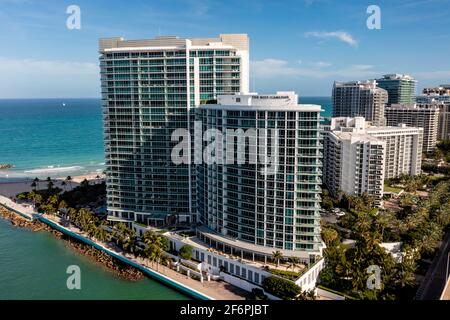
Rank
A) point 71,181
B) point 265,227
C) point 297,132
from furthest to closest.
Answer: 1. point 71,181
2. point 265,227
3. point 297,132

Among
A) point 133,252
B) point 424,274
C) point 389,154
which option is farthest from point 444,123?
point 133,252

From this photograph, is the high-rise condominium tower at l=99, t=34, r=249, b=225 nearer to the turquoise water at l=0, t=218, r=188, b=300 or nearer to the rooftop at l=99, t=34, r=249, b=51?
the rooftop at l=99, t=34, r=249, b=51

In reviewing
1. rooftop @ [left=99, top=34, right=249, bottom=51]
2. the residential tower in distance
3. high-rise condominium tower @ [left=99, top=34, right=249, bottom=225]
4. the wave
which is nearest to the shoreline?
high-rise condominium tower @ [left=99, top=34, right=249, bottom=225]

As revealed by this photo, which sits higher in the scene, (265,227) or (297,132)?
(297,132)

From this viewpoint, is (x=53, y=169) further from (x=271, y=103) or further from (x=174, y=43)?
(x=271, y=103)

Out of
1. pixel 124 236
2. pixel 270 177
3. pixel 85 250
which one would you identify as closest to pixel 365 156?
pixel 270 177

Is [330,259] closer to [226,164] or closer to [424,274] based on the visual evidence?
[424,274]

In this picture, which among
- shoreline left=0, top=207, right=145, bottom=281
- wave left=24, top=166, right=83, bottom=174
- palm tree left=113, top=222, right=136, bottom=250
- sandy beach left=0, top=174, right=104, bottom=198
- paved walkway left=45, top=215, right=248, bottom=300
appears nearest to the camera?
paved walkway left=45, top=215, right=248, bottom=300
